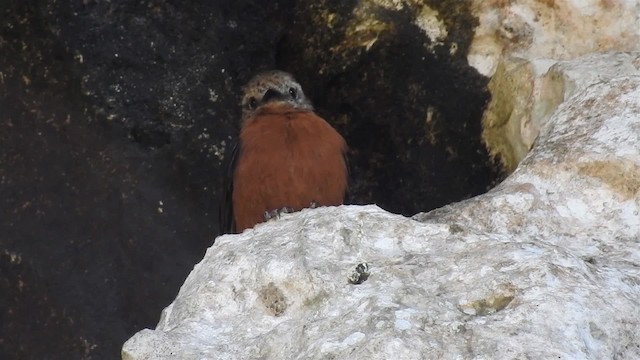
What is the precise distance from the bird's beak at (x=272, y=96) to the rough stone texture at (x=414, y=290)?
6.17ft

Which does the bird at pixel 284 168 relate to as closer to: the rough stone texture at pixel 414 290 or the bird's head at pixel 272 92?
the bird's head at pixel 272 92

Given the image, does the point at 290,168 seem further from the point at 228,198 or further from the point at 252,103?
the point at 252,103

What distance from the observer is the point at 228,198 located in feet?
19.4

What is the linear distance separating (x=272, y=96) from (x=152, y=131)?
0.62 m

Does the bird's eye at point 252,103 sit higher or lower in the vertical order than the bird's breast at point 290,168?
higher

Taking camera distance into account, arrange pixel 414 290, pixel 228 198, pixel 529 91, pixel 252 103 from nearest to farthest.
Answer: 1. pixel 414 290
2. pixel 529 91
3. pixel 228 198
4. pixel 252 103

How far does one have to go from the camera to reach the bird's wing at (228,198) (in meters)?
5.85

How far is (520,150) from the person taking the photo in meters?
5.60

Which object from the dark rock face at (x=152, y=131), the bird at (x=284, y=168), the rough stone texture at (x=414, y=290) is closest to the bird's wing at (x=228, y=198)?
the bird at (x=284, y=168)

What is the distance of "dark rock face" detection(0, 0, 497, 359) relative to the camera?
5.71 meters

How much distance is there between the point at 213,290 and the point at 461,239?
0.78 meters

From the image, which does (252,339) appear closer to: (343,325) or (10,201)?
(343,325)

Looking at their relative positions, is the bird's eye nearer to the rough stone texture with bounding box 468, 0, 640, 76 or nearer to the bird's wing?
the bird's wing

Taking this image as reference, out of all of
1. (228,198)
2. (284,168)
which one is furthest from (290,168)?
(228,198)
